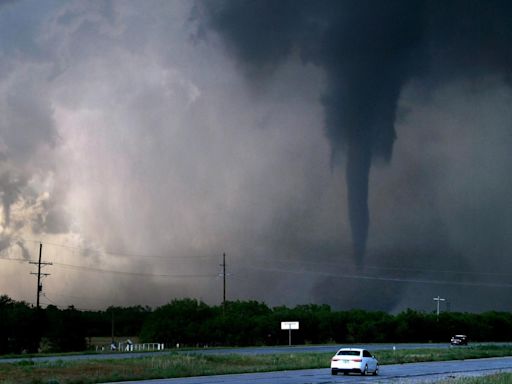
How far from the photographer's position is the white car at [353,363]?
47903 millimetres

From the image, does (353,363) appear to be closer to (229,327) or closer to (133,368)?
(133,368)

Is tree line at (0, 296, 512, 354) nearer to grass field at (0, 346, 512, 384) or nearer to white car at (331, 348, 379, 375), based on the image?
grass field at (0, 346, 512, 384)

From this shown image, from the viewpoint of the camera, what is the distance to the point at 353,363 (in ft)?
158

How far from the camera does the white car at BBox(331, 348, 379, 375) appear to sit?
47.9 m

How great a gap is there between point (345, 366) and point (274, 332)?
8809cm

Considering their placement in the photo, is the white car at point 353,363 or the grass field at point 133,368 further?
the white car at point 353,363

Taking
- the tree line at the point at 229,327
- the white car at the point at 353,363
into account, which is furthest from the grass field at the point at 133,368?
the tree line at the point at 229,327

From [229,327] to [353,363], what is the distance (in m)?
87.3

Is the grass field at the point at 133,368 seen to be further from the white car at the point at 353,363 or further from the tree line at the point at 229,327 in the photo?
the tree line at the point at 229,327

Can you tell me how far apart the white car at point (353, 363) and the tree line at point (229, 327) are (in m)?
70.4

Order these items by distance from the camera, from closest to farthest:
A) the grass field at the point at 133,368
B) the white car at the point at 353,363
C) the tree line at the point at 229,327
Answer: the grass field at the point at 133,368
the white car at the point at 353,363
the tree line at the point at 229,327

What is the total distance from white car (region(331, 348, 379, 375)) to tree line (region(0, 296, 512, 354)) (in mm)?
70416

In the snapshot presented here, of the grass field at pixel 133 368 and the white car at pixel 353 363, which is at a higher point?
the white car at pixel 353 363

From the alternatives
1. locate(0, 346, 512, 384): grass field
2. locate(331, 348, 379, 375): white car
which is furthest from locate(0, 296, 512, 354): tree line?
locate(331, 348, 379, 375): white car
